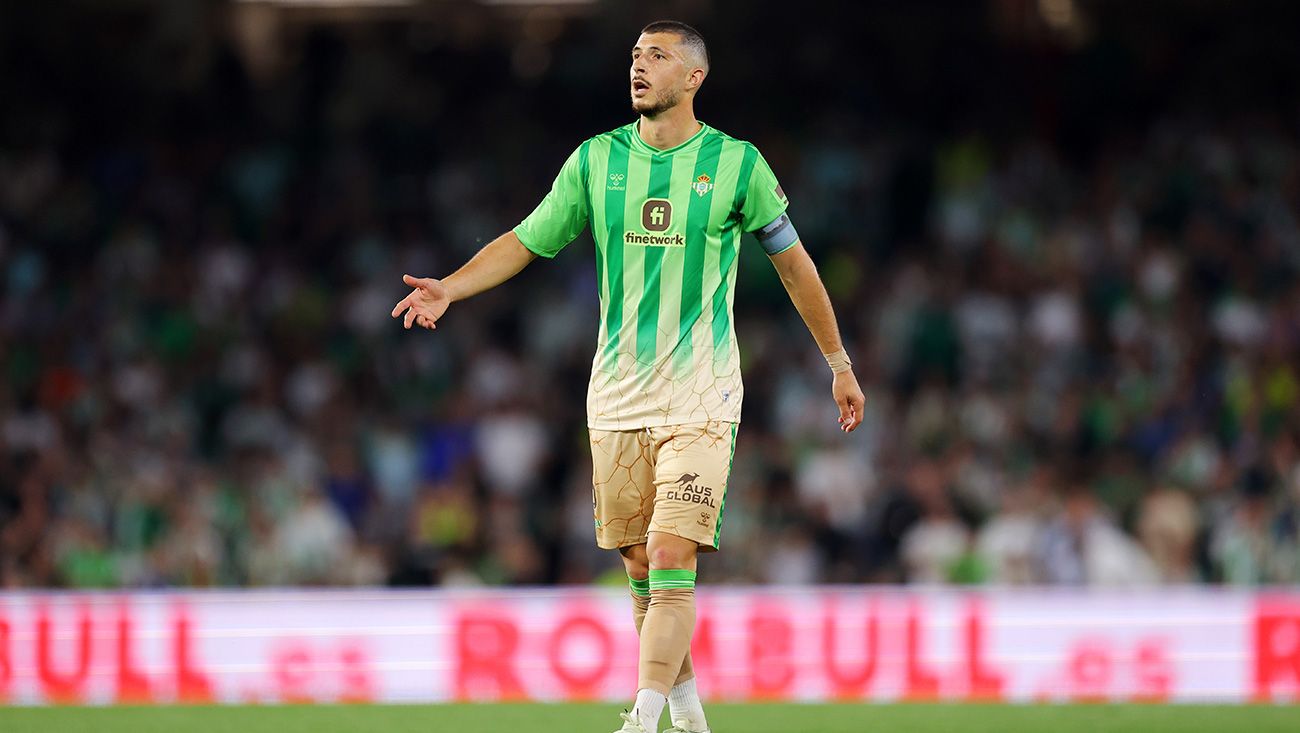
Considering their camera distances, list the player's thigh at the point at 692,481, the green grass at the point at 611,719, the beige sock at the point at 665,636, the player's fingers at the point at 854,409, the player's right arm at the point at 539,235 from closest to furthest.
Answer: the beige sock at the point at 665,636
the player's thigh at the point at 692,481
the player's right arm at the point at 539,235
the player's fingers at the point at 854,409
the green grass at the point at 611,719

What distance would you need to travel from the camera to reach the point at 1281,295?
14.3 m

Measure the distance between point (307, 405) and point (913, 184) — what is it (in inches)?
218

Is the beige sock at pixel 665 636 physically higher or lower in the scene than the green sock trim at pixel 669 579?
lower

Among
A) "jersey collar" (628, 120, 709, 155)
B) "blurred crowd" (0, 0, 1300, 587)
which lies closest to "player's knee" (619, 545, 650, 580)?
"jersey collar" (628, 120, 709, 155)

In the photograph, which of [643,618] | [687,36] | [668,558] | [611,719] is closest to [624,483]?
[668,558]

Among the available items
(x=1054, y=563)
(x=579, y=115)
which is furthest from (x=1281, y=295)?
(x=579, y=115)

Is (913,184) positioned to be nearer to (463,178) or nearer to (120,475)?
(463,178)

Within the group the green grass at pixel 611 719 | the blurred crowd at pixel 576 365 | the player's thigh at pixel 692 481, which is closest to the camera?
the player's thigh at pixel 692 481

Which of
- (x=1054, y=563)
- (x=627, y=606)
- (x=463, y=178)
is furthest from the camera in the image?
(x=463, y=178)

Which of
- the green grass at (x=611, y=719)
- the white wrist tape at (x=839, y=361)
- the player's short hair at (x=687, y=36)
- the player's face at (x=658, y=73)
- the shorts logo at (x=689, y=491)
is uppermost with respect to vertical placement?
the player's short hair at (x=687, y=36)

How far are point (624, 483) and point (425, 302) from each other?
894 millimetres

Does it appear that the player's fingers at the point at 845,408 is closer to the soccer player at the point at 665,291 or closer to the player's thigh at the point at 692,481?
the soccer player at the point at 665,291

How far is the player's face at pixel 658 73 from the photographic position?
19.3 ft

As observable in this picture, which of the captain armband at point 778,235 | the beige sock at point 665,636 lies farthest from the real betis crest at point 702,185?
the beige sock at point 665,636
